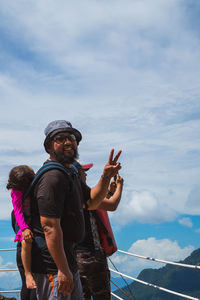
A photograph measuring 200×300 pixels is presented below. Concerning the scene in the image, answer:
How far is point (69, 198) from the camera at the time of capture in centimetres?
262

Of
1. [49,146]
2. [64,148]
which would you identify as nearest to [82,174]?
[49,146]

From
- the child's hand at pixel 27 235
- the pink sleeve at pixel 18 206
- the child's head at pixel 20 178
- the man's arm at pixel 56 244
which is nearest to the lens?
the man's arm at pixel 56 244

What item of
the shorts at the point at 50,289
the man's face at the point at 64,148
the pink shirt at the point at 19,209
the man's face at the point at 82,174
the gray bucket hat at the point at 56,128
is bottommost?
the shorts at the point at 50,289

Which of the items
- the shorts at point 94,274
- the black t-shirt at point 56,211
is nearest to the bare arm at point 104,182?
the black t-shirt at point 56,211

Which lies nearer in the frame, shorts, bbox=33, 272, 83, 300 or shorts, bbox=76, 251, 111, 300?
shorts, bbox=33, 272, 83, 300

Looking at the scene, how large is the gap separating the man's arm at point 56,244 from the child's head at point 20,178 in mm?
517

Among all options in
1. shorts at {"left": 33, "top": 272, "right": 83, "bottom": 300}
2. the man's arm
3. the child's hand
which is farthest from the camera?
the child's hand

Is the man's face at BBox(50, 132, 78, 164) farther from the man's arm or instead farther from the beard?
the man's arm

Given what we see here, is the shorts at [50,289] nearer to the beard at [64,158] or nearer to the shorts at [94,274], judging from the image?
the beard at [64,158]

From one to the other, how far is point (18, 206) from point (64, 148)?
22.0 inches

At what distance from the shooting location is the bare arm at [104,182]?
2.96 meters

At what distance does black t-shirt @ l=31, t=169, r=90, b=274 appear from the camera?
2477 millimetres

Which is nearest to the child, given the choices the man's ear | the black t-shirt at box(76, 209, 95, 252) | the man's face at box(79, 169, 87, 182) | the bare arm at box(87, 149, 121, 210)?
the man's ear

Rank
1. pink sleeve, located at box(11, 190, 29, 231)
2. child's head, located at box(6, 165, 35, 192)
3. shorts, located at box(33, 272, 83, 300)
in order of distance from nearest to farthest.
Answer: shorts, located at box(33, 272, 83, 300)
pink sleeve, located at box(11, 190, 29, 231)
child's head, located at box(6, 165, 35, 192)
